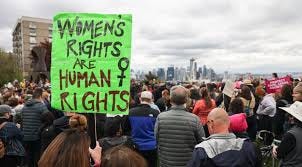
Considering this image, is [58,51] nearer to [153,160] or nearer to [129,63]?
[129,63]

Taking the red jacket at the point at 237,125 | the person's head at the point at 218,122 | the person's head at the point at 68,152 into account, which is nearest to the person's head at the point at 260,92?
the red jacket at the point at 237,125

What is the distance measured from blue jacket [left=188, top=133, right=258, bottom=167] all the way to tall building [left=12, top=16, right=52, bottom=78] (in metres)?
97.4

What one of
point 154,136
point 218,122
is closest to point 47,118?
point 154,136

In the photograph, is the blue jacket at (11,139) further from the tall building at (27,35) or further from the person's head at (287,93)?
the tall building at (27,35)

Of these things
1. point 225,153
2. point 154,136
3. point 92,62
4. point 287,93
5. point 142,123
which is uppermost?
point 92,62

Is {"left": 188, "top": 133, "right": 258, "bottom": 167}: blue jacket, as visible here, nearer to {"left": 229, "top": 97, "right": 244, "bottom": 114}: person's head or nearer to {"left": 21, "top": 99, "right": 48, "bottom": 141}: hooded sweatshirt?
{"left": 229, "top": 97, "right": 244, "bottom": 114}: person's head

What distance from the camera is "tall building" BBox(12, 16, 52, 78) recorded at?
98.0 m

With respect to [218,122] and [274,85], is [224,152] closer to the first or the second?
[218,122]

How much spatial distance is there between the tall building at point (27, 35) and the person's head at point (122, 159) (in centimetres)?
9829

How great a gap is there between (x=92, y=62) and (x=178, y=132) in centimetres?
168

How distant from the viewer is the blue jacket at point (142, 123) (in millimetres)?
6214

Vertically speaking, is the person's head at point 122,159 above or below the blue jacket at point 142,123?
above

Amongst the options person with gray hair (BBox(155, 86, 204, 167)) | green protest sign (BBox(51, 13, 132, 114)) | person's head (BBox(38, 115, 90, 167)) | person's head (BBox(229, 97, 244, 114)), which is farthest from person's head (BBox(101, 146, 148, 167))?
person's head (BBox(229, 97, 244, 114))

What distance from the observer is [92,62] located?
4.07m
